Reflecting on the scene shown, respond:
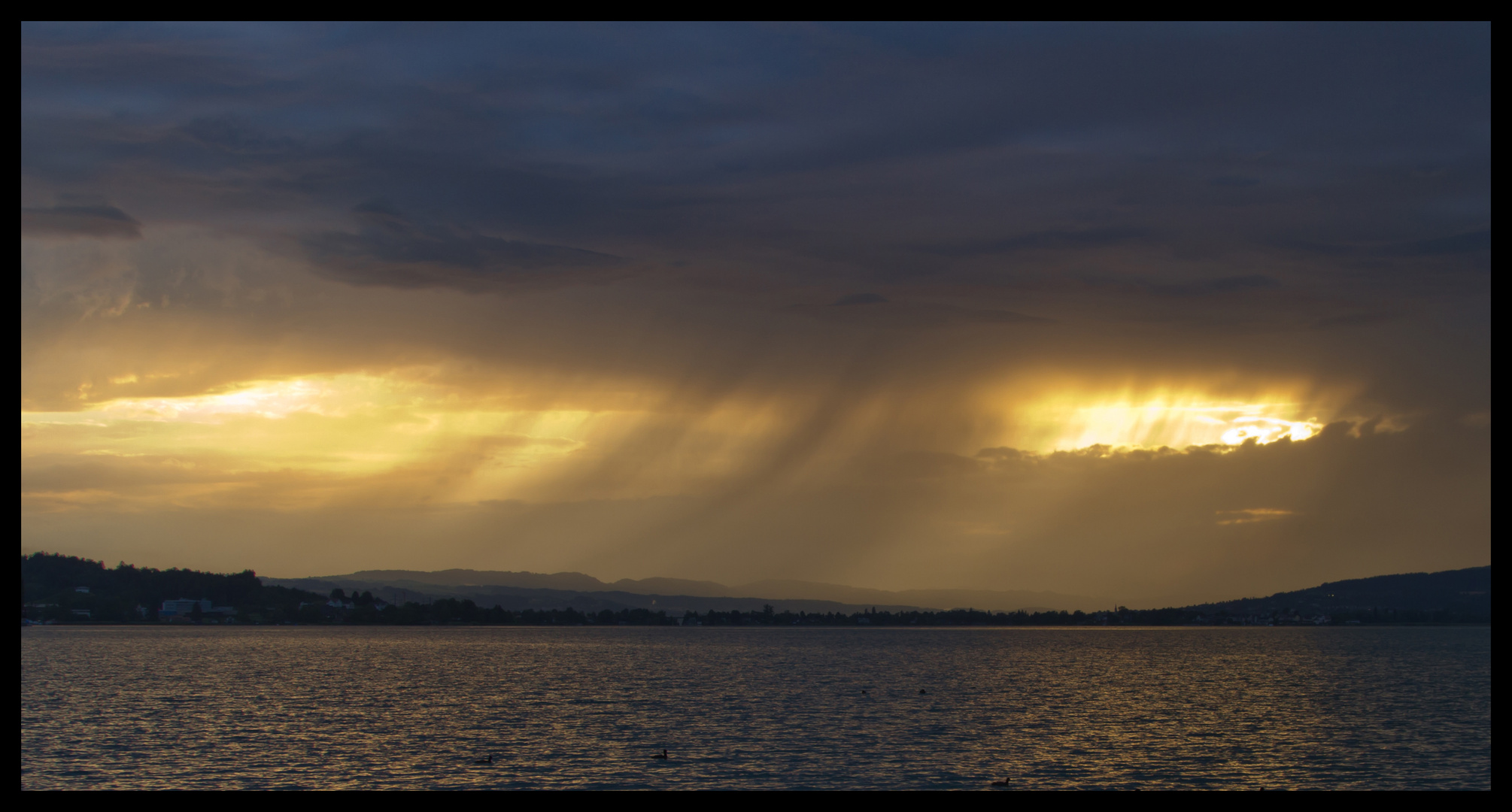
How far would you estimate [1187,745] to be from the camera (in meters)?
71.8

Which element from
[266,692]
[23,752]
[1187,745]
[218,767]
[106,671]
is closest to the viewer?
[218,767]

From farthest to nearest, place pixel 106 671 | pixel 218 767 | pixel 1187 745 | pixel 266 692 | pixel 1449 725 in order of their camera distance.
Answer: pixel 106 671 → pixel 266 692 → pixel 1449 725 → pixel 1187 745 → pixel 218 767

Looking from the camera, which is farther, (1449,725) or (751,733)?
(1449,725)
